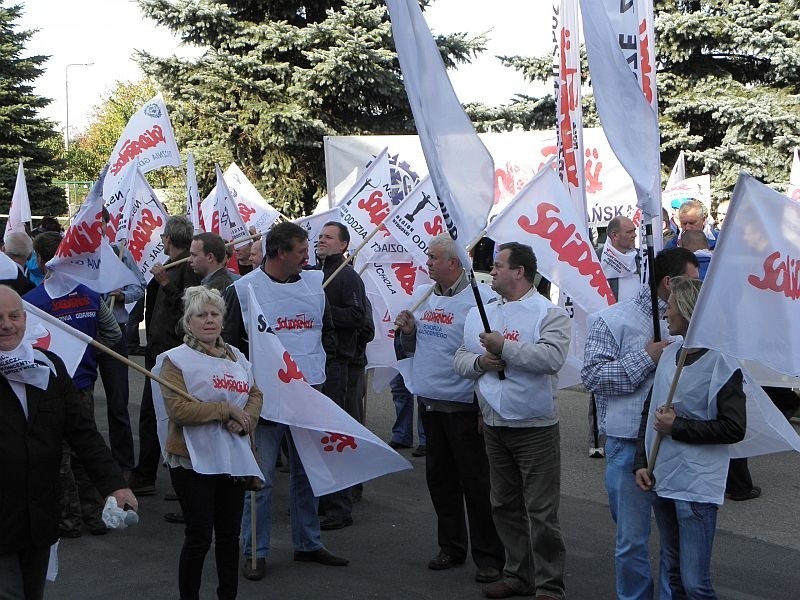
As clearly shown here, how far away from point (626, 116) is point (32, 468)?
2906 millimetres

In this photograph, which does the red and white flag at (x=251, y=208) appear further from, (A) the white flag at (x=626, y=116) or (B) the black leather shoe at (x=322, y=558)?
(A) the white flag at (x=626, y=116)

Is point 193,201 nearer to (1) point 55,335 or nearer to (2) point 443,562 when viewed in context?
(1) point 55,335

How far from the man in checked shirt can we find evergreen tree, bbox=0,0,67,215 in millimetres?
31677

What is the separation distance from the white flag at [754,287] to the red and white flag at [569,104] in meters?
4.14

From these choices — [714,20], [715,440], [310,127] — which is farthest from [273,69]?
[715,440]

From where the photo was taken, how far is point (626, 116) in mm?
4887

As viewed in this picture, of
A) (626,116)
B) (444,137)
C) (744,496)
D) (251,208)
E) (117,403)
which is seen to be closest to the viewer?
(626,116)

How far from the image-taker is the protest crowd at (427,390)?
4562mm

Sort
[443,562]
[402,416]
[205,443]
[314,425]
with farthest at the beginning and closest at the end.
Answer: [402,416]
[443,562]
[314,425]
[205,443]

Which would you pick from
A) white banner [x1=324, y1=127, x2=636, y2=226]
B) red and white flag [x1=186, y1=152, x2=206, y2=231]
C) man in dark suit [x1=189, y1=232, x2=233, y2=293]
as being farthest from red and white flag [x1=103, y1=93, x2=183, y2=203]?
man in dark suit [x1=189, y1=232, x2=233, y2=293]

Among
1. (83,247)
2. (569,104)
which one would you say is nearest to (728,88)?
(569,104)

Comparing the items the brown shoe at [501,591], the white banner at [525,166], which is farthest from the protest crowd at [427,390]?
the white banner at [525,166]

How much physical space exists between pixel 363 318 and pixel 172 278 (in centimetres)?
149

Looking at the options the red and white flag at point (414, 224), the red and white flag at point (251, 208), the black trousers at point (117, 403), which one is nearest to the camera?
the black trousers at point (117, 403)
